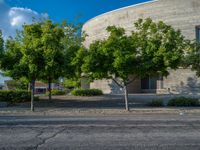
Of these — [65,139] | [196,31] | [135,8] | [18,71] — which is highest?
[135,8]

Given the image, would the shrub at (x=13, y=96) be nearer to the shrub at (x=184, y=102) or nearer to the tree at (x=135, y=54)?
the tree at (x=135, y=54)

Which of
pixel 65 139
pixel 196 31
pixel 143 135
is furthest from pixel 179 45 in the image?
pixel 196 31

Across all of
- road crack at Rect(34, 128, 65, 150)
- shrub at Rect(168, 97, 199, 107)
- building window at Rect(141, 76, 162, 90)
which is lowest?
road crack at Rect(34, 128, 65, 150)

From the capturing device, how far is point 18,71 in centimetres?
2119

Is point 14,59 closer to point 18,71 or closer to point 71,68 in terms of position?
point 18,71

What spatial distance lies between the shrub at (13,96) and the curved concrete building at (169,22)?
16.6m

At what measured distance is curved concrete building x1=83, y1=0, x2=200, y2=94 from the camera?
40406 millimetres

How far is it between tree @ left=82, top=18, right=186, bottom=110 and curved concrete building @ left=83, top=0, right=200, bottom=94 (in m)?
20.4

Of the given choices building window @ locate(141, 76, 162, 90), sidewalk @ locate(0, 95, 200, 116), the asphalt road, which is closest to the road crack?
the asphalt road

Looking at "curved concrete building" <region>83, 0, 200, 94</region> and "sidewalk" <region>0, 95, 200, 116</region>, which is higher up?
"curved concrete building" <region>83, 0, 200, 94</region>

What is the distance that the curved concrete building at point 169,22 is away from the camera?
40.4 metres

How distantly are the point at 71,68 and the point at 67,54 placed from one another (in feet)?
3.93

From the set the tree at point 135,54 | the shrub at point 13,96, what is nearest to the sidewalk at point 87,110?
the tree at point 135,54

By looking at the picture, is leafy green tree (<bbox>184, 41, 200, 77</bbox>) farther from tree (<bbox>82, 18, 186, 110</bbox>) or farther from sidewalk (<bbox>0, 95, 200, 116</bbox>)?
sidewalk (<bbox>0, 95, 200, 116</bbox>)
